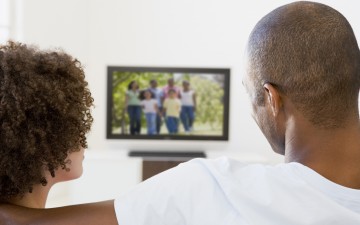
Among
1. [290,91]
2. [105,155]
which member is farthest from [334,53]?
[105,155]

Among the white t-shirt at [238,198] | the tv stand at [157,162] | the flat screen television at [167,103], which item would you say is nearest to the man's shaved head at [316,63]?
the white t-shirt at [238,198]

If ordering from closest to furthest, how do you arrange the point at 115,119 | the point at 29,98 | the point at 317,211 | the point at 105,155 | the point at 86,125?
the point at 317,211, the point at 29,98, the point at 86,125, the point at 105,155, the point at 115,119

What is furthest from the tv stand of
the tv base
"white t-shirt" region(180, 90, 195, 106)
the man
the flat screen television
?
the man

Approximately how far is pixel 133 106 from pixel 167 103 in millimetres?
325

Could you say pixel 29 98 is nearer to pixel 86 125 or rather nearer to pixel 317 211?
pixel 86 125

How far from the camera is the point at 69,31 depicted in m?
4.53

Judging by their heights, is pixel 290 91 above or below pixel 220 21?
below

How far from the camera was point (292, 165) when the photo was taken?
814 mm

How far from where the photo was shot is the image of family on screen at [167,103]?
4.41 m

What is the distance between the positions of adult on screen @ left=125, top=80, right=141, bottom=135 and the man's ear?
3571mm

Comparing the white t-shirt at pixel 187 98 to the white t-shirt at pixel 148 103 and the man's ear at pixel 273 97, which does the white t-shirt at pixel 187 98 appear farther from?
the man's ear at pixel 273 97

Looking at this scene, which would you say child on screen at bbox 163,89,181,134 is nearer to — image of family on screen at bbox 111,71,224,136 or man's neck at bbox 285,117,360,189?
image of family on screen at bbox 111,71,224,136

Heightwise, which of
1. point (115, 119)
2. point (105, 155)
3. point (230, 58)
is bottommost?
point (105, 155)

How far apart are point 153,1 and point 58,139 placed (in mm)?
3830
